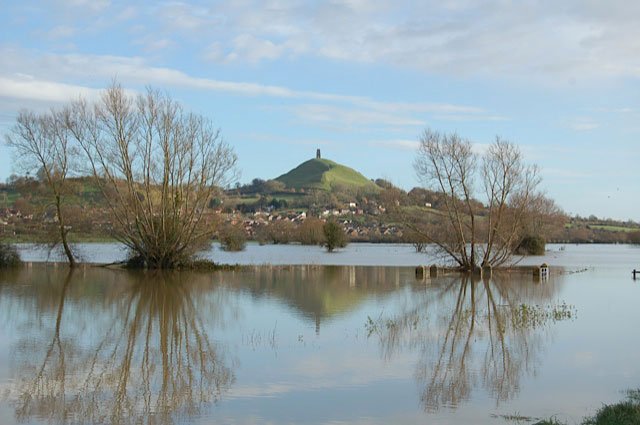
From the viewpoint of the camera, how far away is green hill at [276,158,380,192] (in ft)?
489

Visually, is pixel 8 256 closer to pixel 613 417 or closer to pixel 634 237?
pixel 613 417

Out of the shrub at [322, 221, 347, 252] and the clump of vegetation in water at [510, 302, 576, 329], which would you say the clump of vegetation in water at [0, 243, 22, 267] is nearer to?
the clump of vegetation in water at [510, 302, 576, 329]

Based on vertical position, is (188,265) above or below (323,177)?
below

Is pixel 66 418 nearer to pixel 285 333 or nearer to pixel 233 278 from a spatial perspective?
pixel 285 333

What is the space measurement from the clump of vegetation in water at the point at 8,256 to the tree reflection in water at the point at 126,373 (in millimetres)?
18691

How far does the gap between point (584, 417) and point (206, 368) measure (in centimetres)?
581

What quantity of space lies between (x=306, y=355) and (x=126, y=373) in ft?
10.8

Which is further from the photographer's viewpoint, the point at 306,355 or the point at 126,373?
the point at 306,355

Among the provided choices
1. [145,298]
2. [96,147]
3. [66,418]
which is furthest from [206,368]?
[96,147]

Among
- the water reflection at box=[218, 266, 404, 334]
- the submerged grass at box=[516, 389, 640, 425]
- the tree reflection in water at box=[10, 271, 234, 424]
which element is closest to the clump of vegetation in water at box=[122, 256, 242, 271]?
the water reflection at box=[218, 266, 404, 334]

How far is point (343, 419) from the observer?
9.20 meters

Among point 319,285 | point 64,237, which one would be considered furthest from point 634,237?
point 319,285

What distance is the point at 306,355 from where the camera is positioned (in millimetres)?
13734

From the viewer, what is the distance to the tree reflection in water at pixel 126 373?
9.45 metres
